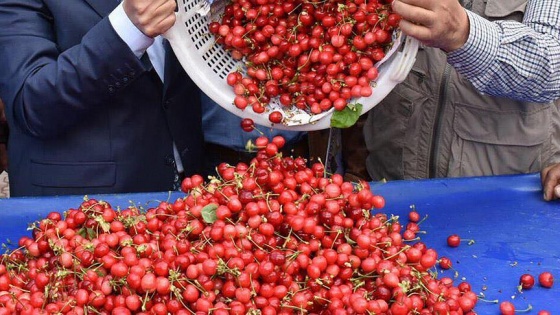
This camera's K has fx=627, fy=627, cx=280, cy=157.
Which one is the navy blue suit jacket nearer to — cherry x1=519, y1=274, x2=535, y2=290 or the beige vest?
the beige vest

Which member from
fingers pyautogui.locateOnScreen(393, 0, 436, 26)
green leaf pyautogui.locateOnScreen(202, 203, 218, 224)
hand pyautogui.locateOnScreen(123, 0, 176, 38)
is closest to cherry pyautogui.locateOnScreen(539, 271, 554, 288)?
fingers pyautogui.locateOnScreen(393, 0, 436, 26)

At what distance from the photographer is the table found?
151 centimetres

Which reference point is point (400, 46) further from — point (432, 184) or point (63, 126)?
point (63, 126)

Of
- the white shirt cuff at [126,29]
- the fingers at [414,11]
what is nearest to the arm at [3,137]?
the white shirt cuff at [126,29]

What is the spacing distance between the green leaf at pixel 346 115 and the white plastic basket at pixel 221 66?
2 cm

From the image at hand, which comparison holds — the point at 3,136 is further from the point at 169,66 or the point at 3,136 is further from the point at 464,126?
the point at 464,126

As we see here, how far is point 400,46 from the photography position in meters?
1.65

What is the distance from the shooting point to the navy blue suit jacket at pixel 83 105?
1650 millimetres

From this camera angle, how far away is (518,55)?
5.56 ft

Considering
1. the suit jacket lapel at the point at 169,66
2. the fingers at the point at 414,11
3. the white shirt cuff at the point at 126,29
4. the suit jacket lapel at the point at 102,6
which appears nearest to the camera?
the fingers at the point at 414,11

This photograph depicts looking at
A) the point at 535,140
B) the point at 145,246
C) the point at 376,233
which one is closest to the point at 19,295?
the point at 145,246

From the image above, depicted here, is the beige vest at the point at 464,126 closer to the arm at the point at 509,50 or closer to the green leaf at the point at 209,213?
the arm at the point at 509,50

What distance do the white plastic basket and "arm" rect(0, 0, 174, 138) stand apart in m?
0.12

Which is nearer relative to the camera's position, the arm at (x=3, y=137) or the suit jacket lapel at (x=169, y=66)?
the suit jacket lapel at (x=169, y=66)
